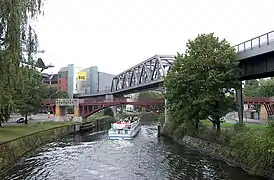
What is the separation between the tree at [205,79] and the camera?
3297 cm

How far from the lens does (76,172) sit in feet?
86.0

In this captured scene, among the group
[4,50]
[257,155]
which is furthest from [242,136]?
[4,50]

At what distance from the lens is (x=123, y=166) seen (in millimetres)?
28859

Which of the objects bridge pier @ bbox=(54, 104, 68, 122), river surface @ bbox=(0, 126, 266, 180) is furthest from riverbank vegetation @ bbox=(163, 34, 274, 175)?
bridge pier @ bbox=(54, 104, 68, 122)

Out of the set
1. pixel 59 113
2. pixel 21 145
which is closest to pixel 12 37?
pixel 21 145

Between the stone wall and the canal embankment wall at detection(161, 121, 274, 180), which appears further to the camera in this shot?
the stone wall

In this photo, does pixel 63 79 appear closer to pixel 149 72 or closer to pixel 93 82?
pixel 93 82

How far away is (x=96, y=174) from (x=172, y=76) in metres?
17.0

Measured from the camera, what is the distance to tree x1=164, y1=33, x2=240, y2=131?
108 ft

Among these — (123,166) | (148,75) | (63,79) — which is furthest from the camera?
(63,79)

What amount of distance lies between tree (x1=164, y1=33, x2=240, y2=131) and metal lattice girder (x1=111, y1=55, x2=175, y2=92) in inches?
1120

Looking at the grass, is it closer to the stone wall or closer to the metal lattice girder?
the stone wall

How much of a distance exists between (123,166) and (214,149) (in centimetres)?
1029

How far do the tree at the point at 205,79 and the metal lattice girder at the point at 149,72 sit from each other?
93.3ft
